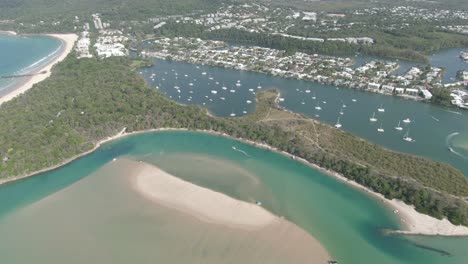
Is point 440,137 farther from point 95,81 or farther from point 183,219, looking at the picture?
point 95,81

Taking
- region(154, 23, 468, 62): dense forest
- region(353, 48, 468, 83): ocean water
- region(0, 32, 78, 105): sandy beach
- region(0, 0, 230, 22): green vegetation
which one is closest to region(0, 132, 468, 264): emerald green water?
region(0, 32, 78, 105): sandy beach

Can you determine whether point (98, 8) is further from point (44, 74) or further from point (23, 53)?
point (44, 74)

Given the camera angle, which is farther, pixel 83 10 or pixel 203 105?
pixel 83 10

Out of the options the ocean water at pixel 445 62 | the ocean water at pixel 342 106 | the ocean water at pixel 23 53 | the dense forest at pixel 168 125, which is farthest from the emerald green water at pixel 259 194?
the ocean water at pixel 445 62

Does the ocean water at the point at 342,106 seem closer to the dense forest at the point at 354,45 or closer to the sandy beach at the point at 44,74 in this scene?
the sandy beach at the point at 44,74

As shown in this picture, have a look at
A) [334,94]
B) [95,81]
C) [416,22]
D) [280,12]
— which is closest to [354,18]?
[416,22]

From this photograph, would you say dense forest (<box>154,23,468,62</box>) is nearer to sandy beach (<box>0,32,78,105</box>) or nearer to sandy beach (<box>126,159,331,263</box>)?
sandy beach (<box>0,32,78,105</box>)
